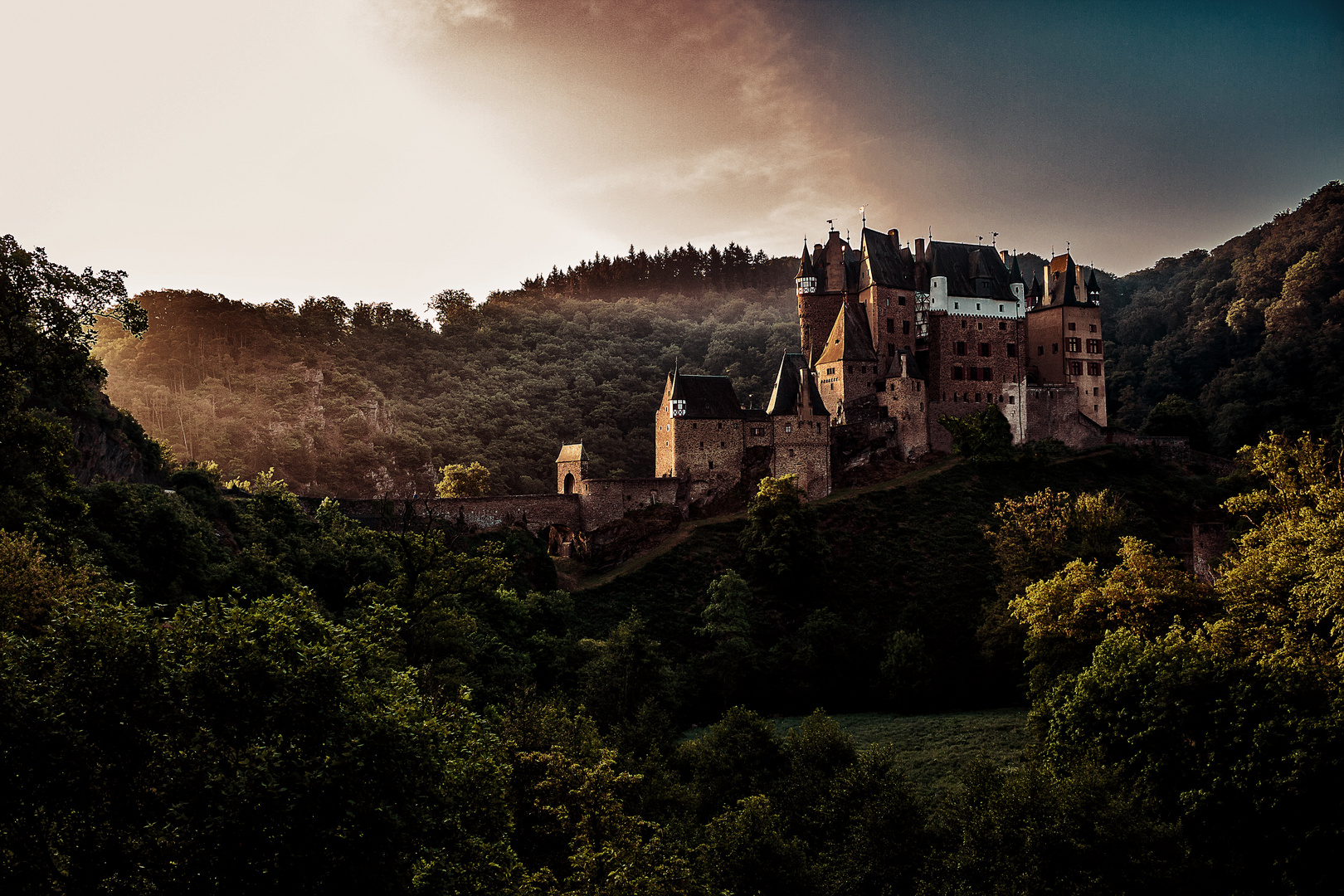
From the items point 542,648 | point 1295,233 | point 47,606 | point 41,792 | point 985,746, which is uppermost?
point 1295,233

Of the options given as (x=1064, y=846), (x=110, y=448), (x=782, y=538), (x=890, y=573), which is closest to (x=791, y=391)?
(x=782, y=538)

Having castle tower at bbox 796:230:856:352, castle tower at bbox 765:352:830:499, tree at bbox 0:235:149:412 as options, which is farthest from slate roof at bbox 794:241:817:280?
tree at bbox 0:235:149:412

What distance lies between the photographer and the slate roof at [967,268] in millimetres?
72875

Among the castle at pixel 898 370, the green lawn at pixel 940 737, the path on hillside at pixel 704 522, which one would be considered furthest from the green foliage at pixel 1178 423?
the green lawn at pixel 940 737

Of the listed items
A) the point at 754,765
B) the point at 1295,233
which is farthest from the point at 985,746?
the point at 1295,233

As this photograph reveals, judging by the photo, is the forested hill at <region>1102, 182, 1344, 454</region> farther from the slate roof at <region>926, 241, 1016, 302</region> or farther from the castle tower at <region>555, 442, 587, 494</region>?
the castle tower at <region>555, 442, 587, 494</region>

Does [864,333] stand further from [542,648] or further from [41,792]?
[41,792]

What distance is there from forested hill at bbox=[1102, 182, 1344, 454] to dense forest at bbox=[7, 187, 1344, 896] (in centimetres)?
2857

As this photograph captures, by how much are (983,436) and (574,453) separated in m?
28.5

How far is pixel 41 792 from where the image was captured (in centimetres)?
1214

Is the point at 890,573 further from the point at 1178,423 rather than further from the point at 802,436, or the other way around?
the point at 1178,423

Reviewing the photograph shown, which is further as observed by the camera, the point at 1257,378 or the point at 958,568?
the point at 1257,378

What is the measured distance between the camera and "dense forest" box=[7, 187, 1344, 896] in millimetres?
12859

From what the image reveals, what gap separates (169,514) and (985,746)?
104 ft
